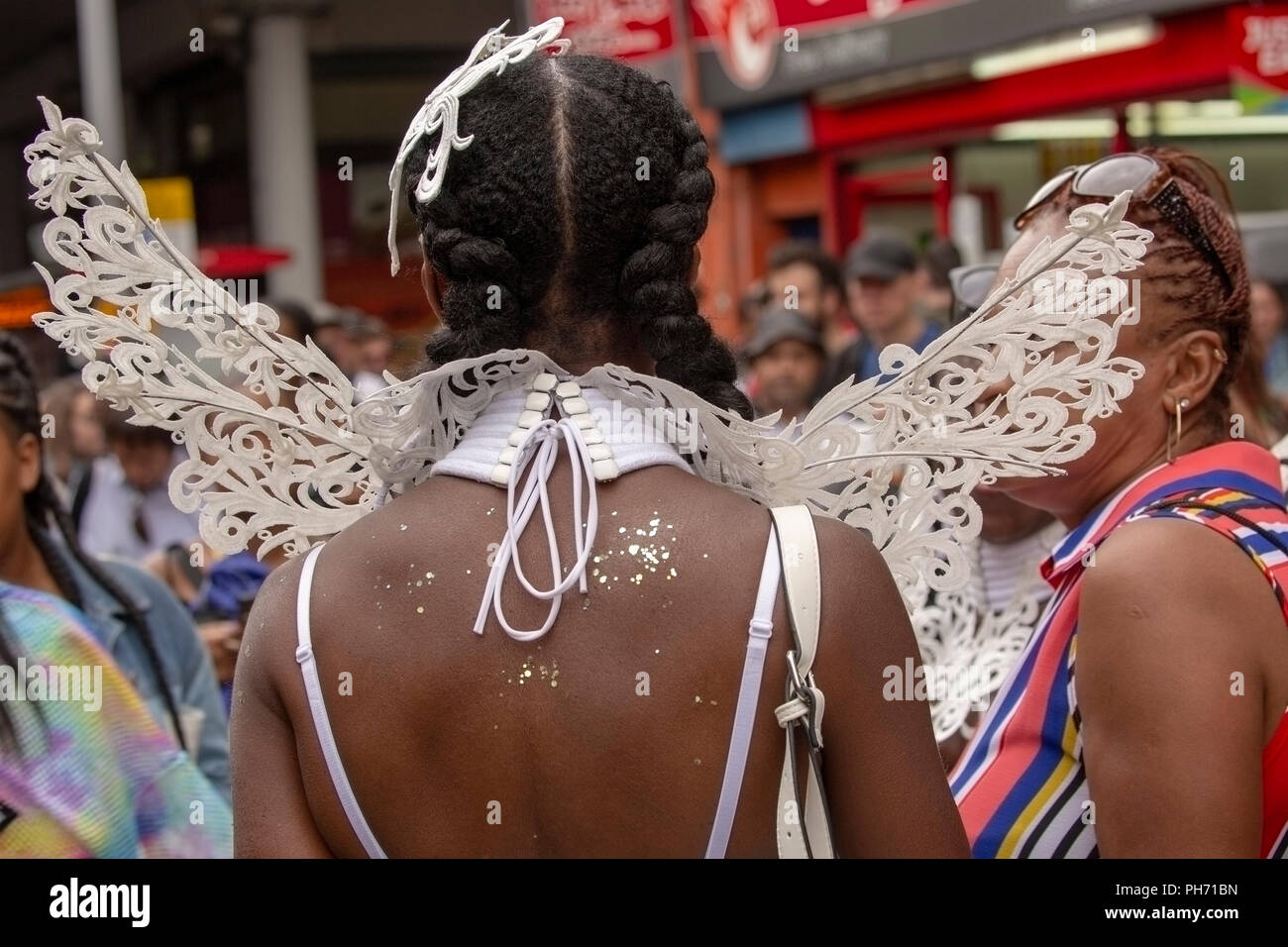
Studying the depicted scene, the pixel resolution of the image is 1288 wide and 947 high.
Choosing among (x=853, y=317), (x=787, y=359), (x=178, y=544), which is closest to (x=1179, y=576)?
(x=178, y=544)

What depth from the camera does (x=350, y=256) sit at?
15445 millimetres

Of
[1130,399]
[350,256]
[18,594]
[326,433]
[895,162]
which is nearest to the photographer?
[326,433]

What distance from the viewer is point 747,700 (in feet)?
4.91

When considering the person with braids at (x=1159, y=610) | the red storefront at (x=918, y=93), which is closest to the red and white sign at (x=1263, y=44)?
the red storefront at (x=918, y=93)

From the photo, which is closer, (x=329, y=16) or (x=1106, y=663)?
(x=1106, y=663)

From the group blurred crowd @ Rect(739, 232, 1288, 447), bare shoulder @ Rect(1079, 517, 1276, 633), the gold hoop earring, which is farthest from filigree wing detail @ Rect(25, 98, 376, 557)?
blurred crowd @ Rect(739, 232, 1288, 447)

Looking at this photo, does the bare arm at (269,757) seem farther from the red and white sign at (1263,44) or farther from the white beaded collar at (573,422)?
the red and white sign at (1263,44)

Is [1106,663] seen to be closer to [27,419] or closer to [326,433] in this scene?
[326,433]

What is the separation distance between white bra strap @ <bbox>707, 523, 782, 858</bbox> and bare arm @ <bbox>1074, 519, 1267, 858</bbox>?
1.77 feet

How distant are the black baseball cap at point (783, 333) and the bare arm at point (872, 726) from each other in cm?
464

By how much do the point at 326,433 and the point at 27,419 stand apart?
1.47 m

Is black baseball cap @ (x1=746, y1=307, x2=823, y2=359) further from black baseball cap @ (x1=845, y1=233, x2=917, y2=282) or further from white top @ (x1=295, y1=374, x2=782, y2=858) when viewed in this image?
white top @ (x1=295, y1=374, x2=782, y2=858)

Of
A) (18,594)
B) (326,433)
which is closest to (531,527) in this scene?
(326,433)

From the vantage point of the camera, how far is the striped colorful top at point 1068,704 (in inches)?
74.2
